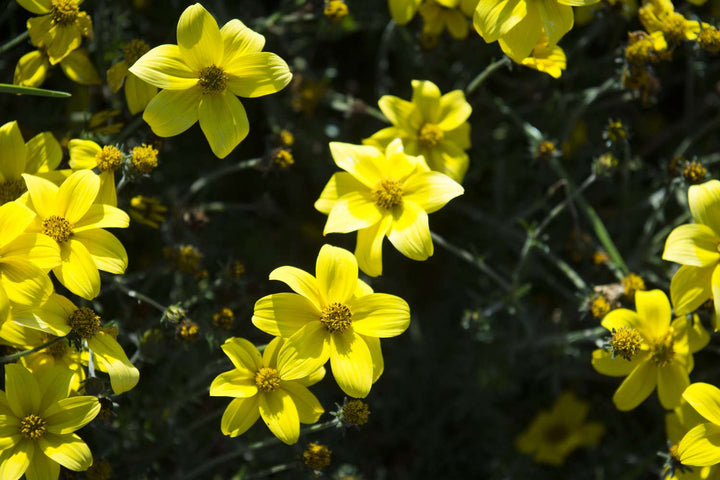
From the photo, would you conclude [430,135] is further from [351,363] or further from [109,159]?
[109,159]

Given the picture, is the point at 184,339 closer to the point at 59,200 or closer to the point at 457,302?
the point at 59,200

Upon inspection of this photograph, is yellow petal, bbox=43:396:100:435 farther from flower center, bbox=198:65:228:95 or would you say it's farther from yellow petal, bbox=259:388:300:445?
flower center, bbox=198:65:228:95

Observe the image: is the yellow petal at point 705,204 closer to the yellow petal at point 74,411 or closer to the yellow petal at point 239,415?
the yellow petal at point 239,415

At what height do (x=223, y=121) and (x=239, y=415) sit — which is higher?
(x=223, y=121)

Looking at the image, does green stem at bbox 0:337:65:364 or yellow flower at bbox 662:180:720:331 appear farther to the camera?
yellow flower at bbox 662:180:720:331

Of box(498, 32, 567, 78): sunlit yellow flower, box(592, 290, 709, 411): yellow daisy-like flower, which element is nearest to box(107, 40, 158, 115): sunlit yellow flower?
box(498, 32, 567, 78): sunlit yellow flower

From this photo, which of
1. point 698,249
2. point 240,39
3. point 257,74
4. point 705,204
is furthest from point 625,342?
point 240,39
